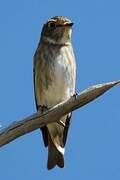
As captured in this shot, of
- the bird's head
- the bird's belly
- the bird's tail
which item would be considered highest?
the bird's head

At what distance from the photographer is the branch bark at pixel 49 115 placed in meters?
6.13

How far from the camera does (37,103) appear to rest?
8508 millimetres

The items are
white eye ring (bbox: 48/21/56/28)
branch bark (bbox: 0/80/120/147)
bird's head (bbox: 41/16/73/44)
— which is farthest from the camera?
white eye ring (bbox: 48/21/56/28)

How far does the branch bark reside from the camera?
6129 millimetres

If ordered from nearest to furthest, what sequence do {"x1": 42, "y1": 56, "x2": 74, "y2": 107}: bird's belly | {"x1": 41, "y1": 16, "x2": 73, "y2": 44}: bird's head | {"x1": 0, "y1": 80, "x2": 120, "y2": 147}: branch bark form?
{"x1": 0, "y1": 80, "x2": 120, "y2": 147}: branch bark
{"x1": 42, "y1": 56, "x2": 74, "y2": 107}: bird's belly
{"x1": 41, "y1": 16, "x2": 73, "y2": 44}: bird's head

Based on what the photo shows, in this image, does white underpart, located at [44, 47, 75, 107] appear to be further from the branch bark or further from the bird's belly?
the branch bark

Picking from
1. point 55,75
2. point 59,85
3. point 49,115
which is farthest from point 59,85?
point 49,115

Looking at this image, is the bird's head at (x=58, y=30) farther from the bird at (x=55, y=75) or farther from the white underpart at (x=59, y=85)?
the white underpart at (x=59, y=85)

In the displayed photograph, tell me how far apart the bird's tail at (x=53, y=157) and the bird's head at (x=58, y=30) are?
50.9 inches

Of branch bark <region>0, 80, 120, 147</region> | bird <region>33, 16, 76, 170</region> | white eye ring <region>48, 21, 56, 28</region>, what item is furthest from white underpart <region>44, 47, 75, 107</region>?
branch bark <region>0, 80, 120, 147</region>

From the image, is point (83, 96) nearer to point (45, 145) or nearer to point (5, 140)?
Answer: point (5, 140)

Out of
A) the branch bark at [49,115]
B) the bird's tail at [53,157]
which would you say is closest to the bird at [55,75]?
the bird's tail at [53,157]

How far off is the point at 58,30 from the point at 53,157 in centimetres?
163

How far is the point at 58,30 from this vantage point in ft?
28.2
